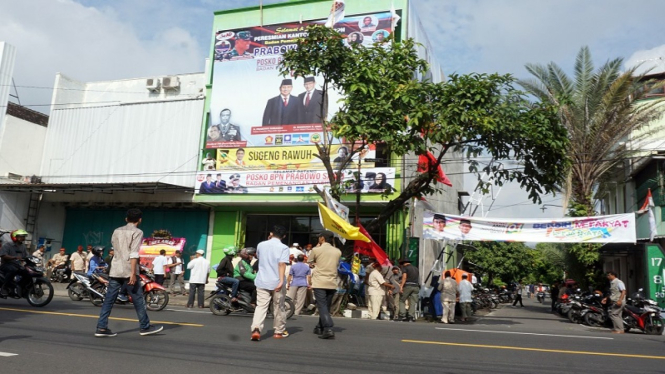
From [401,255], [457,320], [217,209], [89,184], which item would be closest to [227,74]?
[217,209]

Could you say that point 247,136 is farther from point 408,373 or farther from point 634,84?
point 408,373

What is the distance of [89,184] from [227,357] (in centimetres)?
1826

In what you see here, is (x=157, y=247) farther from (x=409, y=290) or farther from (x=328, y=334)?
(x=328, y=334)

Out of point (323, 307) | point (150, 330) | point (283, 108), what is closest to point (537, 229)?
point (323, 307)

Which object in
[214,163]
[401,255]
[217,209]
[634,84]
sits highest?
[634,84]

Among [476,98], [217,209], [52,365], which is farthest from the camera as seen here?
[217,209]

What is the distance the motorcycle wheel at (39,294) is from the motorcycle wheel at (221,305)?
3.32 metres

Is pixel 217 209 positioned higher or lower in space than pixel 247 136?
→ lower

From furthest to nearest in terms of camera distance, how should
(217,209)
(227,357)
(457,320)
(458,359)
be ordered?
(217,209) → (457,320) → (458,359) → (227,357)

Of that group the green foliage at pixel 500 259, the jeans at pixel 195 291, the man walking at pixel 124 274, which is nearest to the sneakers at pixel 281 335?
the man walking at pixel 124 274

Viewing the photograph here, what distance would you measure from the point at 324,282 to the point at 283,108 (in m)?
13.8

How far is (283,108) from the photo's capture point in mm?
21469

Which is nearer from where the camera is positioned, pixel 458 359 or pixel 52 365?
pixel 52 365

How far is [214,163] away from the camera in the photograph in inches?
888
